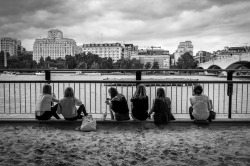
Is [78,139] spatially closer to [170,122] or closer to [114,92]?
[114,92]

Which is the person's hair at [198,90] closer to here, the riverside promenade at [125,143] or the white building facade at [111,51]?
the riverside promenade at [125,143]

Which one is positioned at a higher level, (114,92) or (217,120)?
(114,92)

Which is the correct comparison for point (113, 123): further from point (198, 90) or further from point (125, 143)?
point (198, 90)

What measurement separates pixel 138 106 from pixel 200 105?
151cm

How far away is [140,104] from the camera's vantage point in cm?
641

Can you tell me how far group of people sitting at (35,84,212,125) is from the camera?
6309mm

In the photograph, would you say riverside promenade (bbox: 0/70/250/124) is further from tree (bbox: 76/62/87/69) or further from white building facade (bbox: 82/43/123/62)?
white building facade (bbox: 82/43/123/62)

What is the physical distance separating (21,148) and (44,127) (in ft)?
5.25

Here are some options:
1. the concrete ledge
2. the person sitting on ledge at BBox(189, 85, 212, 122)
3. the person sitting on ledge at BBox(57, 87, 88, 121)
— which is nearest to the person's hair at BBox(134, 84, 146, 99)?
the concrete ledge

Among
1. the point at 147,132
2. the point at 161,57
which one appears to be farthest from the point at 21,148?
the point at 161,57

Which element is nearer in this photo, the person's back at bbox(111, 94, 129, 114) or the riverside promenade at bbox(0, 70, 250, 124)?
the person's back at bbox(111, 94, 129, 114)

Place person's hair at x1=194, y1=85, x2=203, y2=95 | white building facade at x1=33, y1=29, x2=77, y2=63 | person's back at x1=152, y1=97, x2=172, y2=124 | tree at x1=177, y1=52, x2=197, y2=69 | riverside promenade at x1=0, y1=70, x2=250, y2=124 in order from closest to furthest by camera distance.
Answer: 1. person's back at x1=152, y1=97, x2=172, y2=124
2. person's hair at x1=194, y1=85, x2=203, y2=95
3. riverside promenade at x1=0, y1=70, x2=250, y2=124
4. tree at x1=177, y1=52, x2=197, y2=69
5. white building facade at x1=33, y1=29, x2=77, y2=63

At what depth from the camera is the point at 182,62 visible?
463 ft

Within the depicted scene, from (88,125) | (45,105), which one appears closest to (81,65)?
(45,105)
